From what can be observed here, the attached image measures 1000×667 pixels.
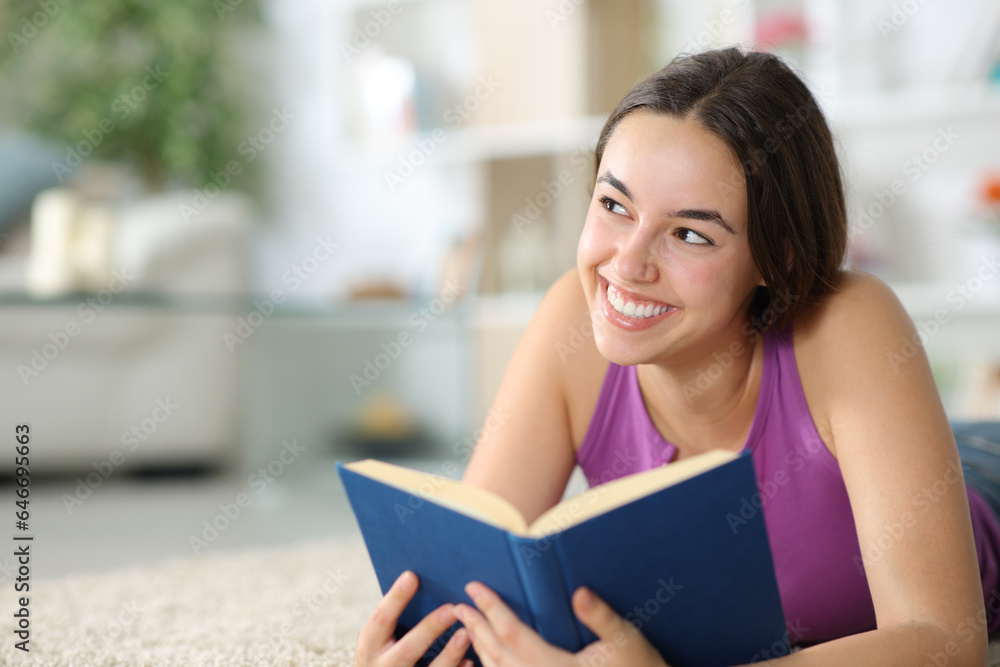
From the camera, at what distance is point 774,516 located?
3.31 feet

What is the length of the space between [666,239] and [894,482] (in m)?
0.29

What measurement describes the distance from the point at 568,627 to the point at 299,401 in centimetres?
250

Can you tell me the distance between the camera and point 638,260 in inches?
33.8

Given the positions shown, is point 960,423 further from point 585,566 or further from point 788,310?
point 585,566

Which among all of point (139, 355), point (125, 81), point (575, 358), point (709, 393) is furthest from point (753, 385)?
point (125, 81)

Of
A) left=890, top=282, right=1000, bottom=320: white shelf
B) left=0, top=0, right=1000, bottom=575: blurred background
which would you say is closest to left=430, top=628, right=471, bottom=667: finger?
left=0, top=0, right=1000, bottom=575: blurred background

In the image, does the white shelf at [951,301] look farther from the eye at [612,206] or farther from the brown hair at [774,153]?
the eye at [612,206]

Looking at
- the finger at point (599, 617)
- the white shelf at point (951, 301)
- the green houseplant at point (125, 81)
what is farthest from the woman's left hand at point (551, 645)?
the green houseplant at point (125, 81)

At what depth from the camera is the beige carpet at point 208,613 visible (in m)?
1.04

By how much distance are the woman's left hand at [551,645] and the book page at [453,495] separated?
0.21 feet

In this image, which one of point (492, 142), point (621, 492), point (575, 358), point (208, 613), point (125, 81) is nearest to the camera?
point (621, 492)

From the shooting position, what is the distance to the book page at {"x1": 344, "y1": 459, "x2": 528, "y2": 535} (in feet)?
2.10

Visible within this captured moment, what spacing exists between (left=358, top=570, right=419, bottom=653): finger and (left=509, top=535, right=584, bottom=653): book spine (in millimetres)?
124

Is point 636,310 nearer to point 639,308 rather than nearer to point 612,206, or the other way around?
point 639,308
